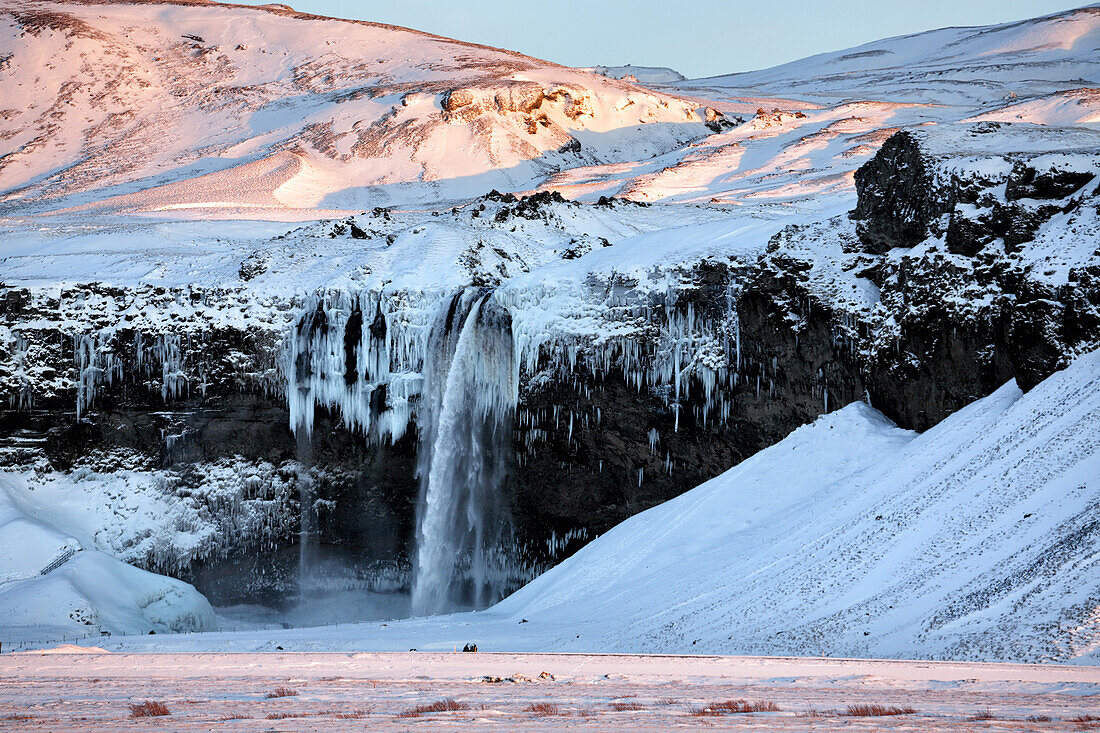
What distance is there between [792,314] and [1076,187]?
8.25 metres

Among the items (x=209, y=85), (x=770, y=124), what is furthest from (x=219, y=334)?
(x=209, y=85)

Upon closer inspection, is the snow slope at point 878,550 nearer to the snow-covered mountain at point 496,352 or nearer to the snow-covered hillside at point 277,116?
the snow-covered mountain at point 496,352

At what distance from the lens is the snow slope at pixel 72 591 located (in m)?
25.3

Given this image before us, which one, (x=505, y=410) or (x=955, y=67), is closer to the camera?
(x=505, y=410)

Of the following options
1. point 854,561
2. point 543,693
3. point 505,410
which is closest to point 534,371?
point 505,410

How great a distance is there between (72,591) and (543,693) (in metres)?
20.6

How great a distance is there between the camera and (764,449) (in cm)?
2923

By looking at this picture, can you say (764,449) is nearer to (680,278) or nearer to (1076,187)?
(680,278)

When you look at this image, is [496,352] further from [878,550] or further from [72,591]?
[878,550]

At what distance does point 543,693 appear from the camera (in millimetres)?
10617

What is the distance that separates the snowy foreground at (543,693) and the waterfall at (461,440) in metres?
18.5

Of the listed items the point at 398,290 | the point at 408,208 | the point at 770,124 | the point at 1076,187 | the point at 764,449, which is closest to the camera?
the point at 1076,187

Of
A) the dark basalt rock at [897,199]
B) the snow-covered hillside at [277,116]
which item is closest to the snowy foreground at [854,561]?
the dark basalt rock at [897,199]

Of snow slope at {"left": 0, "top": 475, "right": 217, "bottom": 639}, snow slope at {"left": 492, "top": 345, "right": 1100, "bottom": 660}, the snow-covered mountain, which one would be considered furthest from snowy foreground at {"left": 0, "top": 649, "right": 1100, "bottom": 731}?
snow slope at {"left": 0, "top": 475, "right": 217, "bottom": 639}
